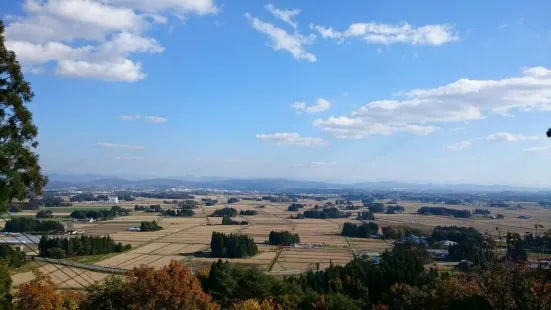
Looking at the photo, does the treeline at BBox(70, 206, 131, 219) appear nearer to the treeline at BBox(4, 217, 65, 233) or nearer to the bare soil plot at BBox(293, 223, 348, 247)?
the treeline at BBox(4, 217, 65, 233)

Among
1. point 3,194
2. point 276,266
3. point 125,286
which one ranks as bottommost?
point 276,266

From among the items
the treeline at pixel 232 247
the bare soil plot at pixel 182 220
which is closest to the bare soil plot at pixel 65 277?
the treeline at pixel 232 247

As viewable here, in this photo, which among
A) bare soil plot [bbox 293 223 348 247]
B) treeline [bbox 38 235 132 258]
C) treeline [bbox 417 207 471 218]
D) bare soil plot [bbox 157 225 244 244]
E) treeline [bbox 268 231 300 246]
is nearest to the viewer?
treeline [bbox 38 235 132 258]

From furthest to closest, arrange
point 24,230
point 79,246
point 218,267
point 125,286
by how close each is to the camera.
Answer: point 24,230
point 79,246
point 218,267
point 125,286

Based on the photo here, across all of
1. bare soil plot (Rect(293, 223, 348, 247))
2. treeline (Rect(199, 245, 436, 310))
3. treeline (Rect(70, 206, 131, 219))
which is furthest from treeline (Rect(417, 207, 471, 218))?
treeline (Rect(199, 245, 436, 310))

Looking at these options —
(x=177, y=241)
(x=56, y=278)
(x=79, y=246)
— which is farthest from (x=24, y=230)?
(x=56, y=278)

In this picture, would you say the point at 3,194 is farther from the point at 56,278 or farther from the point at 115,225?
the point at 115,225
